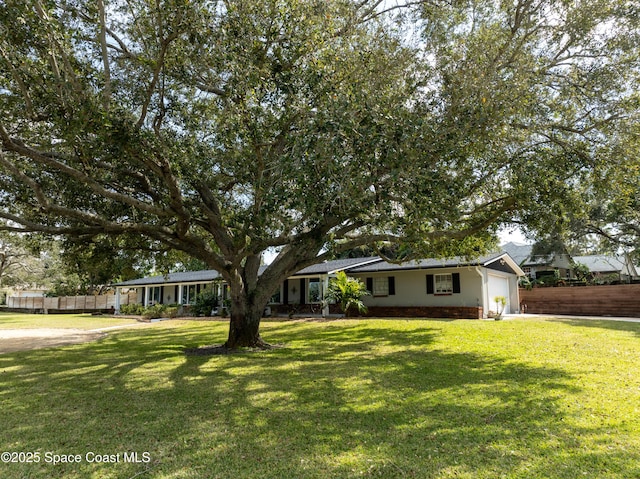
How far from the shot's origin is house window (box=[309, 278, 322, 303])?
80.2 ft

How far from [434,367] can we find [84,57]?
9.87 metres

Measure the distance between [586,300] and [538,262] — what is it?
10.8 meters

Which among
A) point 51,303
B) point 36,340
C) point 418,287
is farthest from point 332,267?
point 51,303

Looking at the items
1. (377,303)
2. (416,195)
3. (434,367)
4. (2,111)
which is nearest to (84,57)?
(2,111)

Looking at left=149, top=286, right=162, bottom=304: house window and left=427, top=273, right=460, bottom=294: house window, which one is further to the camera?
left=149, top=286, right=162, bottom=304: house window

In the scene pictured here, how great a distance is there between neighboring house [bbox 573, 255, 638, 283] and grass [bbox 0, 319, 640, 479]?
28.0 meters

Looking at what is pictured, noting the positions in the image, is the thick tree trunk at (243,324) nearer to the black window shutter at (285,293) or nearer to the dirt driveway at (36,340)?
the dirt driveway at (36,340)

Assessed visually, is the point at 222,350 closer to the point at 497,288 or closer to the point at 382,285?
the point at 382,285

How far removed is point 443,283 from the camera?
21172 millimetres

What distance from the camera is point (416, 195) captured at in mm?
6168

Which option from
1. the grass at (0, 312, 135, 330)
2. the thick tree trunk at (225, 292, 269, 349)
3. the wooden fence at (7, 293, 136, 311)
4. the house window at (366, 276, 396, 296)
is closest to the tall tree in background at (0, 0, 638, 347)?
the thick tree trunk at (225, 292, 269, 349)

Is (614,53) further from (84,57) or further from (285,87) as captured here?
(84,57)

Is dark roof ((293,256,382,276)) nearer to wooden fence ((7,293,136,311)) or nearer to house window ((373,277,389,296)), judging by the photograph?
house window ((373,277,389,296))

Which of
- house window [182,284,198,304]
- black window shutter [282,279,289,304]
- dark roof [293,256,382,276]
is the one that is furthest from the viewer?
house window [182,284,198,304]
